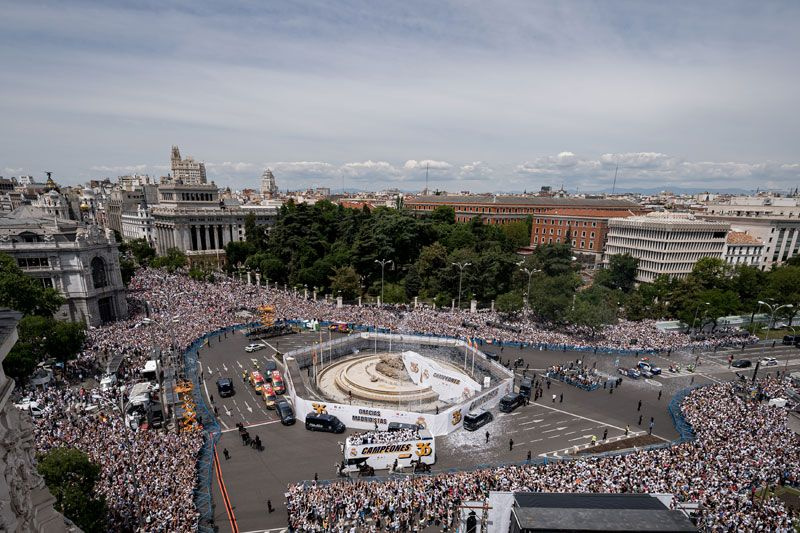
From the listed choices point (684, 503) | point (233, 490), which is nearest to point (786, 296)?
point (684, 503)

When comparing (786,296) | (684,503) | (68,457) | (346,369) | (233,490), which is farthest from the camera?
(786,296)

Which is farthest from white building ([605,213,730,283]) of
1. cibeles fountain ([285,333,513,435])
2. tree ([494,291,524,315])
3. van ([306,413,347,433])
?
van ([306,413,347,433])

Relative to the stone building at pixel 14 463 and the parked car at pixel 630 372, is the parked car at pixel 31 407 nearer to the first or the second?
the stone building at pixel 14 463

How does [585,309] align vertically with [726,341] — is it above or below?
above

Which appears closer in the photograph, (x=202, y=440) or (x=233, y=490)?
(x=233, y=490)

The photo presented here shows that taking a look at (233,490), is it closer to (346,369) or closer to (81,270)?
(346,369)

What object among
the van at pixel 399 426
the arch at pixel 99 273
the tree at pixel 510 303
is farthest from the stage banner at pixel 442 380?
the arch at pixel 99 273

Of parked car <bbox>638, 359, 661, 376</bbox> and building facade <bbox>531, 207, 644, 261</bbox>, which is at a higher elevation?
building facade <bbox>531, 207, 644, 261</bbox>

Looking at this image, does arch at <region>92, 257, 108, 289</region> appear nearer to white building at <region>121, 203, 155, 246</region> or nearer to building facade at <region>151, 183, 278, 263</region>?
building facade at <region>151, 183, 278, 263</region>
